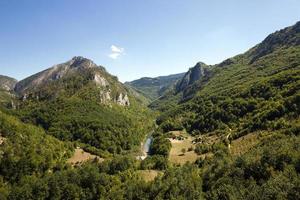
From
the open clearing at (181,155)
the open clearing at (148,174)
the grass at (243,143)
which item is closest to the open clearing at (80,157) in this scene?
the open clearing at (148,174)

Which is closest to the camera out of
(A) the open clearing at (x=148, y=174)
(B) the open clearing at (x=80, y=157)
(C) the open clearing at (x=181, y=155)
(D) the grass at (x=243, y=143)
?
(A) the open clearing at (x=148, y=174)

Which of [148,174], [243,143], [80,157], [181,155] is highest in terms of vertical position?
[243,143]

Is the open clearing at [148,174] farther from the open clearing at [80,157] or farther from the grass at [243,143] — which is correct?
the grass at [243,143]

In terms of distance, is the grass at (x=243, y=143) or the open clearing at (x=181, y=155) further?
the open clearing at (x=181, y=155)

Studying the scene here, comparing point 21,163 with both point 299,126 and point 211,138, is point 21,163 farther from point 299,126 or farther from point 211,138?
point 299,126

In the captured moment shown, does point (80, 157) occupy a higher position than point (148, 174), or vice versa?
point (80, 157)

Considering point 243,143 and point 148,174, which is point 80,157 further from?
point 243,143

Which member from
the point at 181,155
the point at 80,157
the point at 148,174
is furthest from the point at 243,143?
the point at 80,157

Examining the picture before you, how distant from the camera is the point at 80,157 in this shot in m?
182

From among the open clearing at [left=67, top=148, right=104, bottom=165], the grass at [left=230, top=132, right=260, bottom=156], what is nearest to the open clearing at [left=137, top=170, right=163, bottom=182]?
the open clearing at [left=67, top=148, right=104, bottom=165]

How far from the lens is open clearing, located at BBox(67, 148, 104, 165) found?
17210cm

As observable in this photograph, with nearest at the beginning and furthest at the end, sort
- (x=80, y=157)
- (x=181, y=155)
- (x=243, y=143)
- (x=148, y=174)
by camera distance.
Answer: (x=148, y=174)
(x=243, y=143)
(x=181, y=155)
(x=80, y=157)

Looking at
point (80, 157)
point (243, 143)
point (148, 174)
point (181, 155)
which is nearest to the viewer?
point (148, 174)

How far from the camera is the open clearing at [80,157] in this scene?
565 feet
